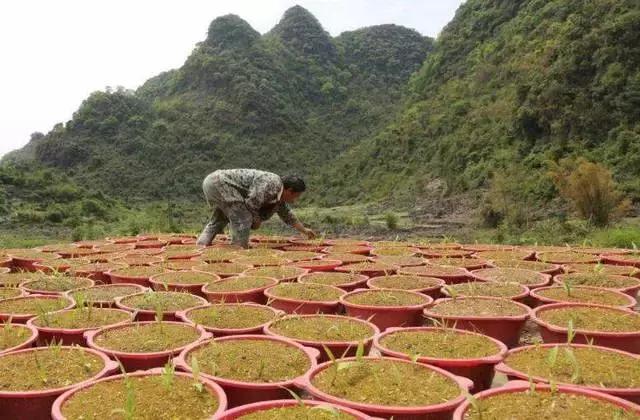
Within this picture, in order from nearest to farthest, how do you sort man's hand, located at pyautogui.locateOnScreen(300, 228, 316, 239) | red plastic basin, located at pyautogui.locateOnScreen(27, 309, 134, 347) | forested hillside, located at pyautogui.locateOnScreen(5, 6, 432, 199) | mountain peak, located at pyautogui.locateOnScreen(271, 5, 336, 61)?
red plastic basin, located at pyautogui.locateOnScreen(27, 309, 134, 347) < man's hand, located at pyautogui.locateOnScreen(300, 228, 316, 239) < forested hillside, located at pyautogui.locateOnScreen(5, 6, 432, 199) < mountain peak, located at pyautogui.locateOnScreen(271, 5, 336, 61)

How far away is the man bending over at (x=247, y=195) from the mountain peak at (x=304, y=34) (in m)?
34.3

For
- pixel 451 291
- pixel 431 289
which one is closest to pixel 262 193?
pixel 431 289

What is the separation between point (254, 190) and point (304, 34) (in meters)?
36.1

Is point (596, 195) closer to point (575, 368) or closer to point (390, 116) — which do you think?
point (575, 368)

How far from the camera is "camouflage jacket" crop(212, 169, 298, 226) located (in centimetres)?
508

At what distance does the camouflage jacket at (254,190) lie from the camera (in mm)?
5082

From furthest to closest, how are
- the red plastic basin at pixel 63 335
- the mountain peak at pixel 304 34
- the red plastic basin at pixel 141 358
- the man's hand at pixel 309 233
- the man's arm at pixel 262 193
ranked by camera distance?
the mountain peak at pixel 304 34 → the man's hand at pixel 309 233 → the man's arm at pixel 262 193 → the red plastic basin at pixel 63 335 → the red plastic basin at pixel 141 358

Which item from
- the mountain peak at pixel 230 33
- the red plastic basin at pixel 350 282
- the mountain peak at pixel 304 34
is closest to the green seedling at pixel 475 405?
the red plastic basin at pixel 350 282

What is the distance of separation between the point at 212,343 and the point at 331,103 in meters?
34.7

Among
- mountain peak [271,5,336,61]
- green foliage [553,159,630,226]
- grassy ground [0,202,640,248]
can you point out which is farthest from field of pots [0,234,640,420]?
mountain peak [271,5,336,61]

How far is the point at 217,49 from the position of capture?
111 feet

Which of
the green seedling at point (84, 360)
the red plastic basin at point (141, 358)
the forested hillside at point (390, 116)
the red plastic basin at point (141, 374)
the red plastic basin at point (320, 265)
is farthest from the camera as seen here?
the forested hillside at point (390, 116)

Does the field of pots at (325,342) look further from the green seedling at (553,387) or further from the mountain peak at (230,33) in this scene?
the mountain peak at (230,33)

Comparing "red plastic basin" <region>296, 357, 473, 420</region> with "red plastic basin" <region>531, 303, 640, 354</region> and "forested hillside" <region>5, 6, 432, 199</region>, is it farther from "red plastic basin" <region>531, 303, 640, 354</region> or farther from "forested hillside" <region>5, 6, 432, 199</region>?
"forested hillside" <region>5, 6, 432, 199</region>
